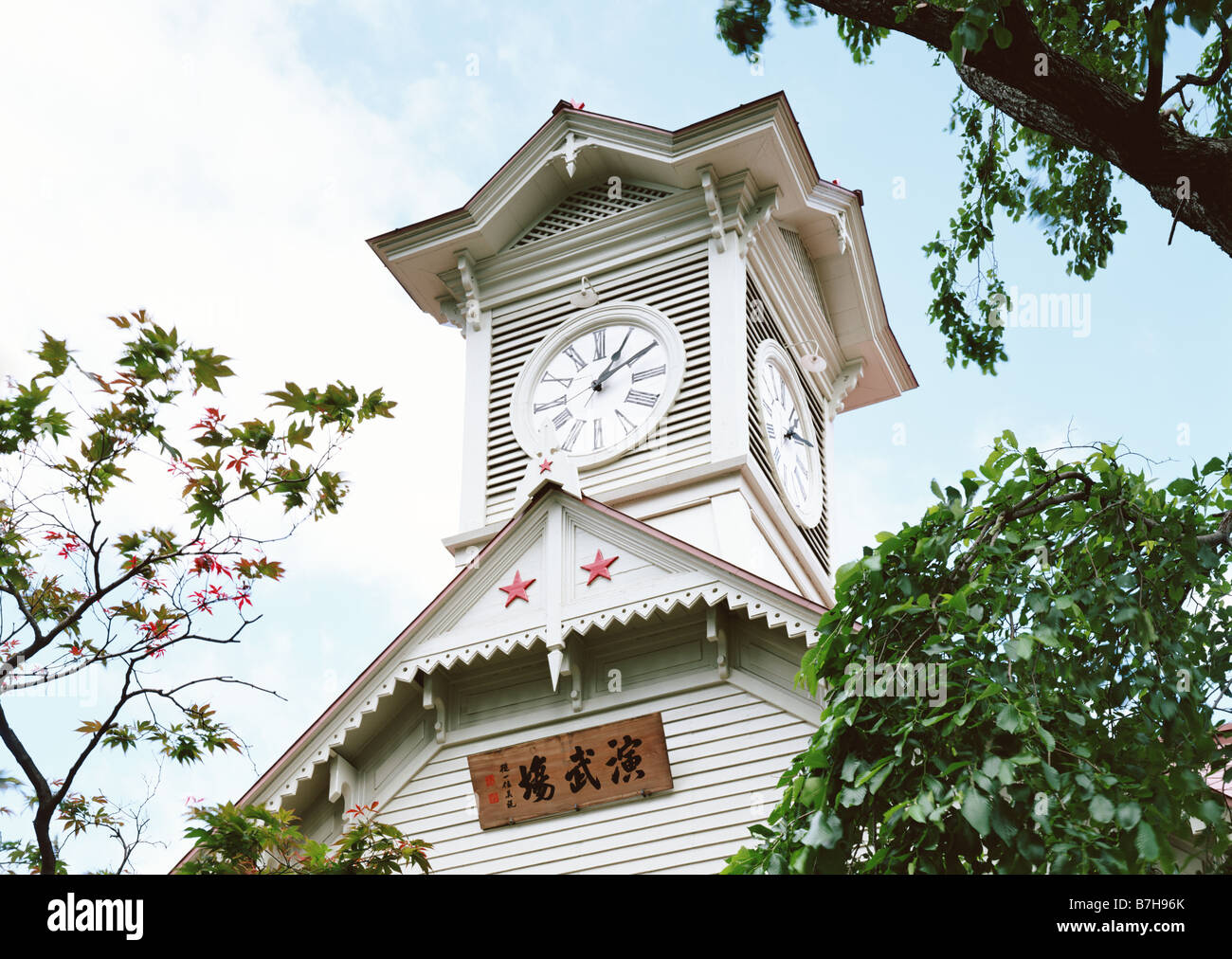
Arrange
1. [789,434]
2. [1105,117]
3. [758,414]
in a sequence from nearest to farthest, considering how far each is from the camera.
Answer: [1105,117]
[758,414]
[789,434]

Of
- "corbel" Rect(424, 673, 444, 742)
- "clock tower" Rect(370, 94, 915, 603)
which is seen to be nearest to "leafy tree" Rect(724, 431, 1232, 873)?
"corbel" Rect(424, 673, 444, 742)

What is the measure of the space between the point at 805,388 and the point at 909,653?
1161cm

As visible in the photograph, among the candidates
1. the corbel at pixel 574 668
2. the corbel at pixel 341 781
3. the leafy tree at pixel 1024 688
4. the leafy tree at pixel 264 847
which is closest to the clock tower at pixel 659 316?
the corbel at pixel 574 668

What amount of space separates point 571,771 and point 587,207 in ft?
27.7

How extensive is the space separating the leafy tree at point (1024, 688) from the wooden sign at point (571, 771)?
4.14 metres

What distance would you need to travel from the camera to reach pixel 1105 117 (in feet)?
22.6

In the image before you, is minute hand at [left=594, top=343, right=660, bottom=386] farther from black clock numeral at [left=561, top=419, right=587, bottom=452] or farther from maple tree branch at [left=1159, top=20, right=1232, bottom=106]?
maple tree branch at [left=1159, top=20, right=1232, bottom=106]

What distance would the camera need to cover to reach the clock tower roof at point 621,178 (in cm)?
1625

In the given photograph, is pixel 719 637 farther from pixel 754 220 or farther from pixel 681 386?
pixel 754 220

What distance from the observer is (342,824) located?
12.4 m

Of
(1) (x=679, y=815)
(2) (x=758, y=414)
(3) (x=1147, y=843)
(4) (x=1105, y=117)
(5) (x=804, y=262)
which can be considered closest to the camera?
(3) (x=1147, y=843)

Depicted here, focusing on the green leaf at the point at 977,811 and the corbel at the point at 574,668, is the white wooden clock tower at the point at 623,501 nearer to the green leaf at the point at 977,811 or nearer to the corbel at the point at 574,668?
the corbel at the point at 574,668

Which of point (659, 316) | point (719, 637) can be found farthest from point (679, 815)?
point (659, 316)
